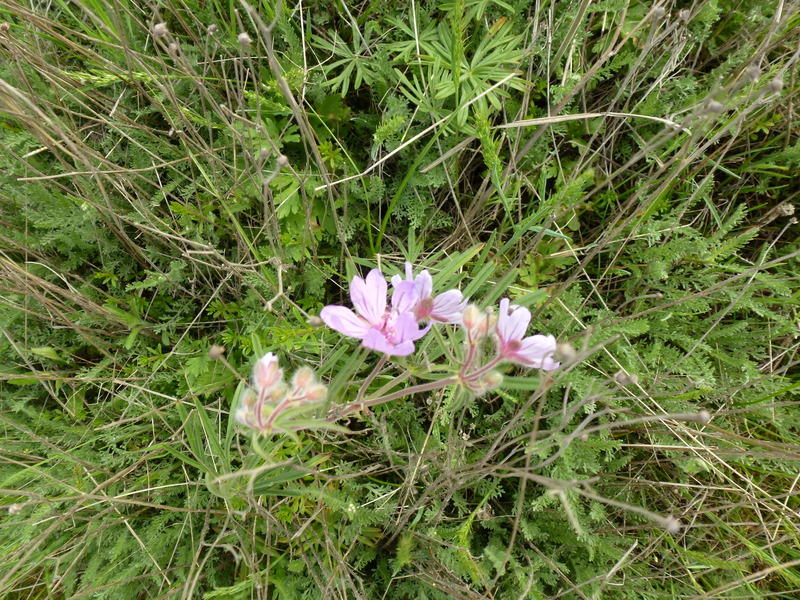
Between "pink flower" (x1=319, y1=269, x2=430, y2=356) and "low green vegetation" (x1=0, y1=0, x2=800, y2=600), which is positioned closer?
"pink flower" (x1=319, y1=269, x2=430, y2=356)

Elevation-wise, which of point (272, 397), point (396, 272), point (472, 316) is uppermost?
point (472, 316)

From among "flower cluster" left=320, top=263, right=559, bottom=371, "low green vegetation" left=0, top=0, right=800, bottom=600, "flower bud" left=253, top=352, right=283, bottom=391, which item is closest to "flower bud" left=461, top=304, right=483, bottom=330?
"flower cluster" left=320, top=263, right=559, bottom=371

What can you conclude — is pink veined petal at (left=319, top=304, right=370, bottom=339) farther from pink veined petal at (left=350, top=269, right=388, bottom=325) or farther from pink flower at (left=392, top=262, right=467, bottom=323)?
pink flower at (left=392, top=262, right=467, bottom=323)

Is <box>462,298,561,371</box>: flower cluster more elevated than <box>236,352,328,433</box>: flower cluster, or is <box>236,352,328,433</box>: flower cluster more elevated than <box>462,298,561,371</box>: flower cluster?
<box>462,298,561,371</box>: flower cluster

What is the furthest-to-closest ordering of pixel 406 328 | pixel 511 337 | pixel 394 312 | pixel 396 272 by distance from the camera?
pixel 396 272 < pixel 394 312 < pixel 511 337 < pixel 406 328

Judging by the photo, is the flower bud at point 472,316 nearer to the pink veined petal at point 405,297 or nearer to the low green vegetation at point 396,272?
the pink veined petal at point 405,297

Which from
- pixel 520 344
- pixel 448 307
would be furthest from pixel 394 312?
pixel 520 344

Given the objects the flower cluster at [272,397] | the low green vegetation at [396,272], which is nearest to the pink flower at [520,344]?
the flower cluster at [272,397]

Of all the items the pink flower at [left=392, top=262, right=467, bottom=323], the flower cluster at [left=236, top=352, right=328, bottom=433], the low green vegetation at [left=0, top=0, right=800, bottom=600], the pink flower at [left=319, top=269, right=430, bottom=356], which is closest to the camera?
the flower cluster at [left=236, top=352, right=328, bottom=433]

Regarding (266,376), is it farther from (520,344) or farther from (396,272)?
(396,272)
